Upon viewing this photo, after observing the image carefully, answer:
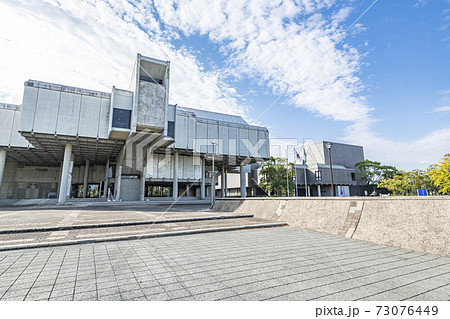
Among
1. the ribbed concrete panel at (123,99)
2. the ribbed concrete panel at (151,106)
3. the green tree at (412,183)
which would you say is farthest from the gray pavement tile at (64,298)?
the green tree at (412,183)

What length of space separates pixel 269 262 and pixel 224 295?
1737 mm

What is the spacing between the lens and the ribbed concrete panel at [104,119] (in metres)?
31.4

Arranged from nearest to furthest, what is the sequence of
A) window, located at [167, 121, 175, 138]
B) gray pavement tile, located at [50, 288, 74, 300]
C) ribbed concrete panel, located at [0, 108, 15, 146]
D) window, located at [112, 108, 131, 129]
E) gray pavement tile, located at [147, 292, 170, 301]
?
gray pavement tile, located at [147, 292, 170, 301], gray pavement tile, located at [50, 288, 74, 300], window, located at [112, 108, 131, 129], ribbed concrete panel, located at [0, 108, 15, 146], window, located at [167, 121, 175, 138]

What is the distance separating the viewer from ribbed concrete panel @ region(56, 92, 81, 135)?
29.5 meters

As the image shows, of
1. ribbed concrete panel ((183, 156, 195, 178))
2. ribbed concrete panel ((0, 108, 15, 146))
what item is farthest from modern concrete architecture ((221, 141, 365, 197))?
ribbed concrete panel ((0, 108, 15, 146))

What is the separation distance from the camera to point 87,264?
4.37 metres

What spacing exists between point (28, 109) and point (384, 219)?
3638 cm

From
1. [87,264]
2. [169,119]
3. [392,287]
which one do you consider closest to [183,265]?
[87,264]

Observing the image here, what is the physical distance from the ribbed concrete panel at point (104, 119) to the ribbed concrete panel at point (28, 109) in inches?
A: 285

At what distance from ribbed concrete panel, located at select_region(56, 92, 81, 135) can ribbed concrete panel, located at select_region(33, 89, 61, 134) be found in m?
0.52

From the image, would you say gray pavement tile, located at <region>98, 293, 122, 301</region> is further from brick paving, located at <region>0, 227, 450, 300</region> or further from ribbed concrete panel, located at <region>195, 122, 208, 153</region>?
ribbed concrete panel, located at <region>195, 122, 208, 153</region>

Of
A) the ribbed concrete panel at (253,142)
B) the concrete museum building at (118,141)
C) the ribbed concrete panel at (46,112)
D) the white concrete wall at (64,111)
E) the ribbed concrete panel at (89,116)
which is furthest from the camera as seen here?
the ribbed concrete panel at (253,142)

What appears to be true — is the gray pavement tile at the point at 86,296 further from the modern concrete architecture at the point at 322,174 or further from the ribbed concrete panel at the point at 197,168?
the modern concrete architecture at the point at 322,174

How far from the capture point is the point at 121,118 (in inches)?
1223
